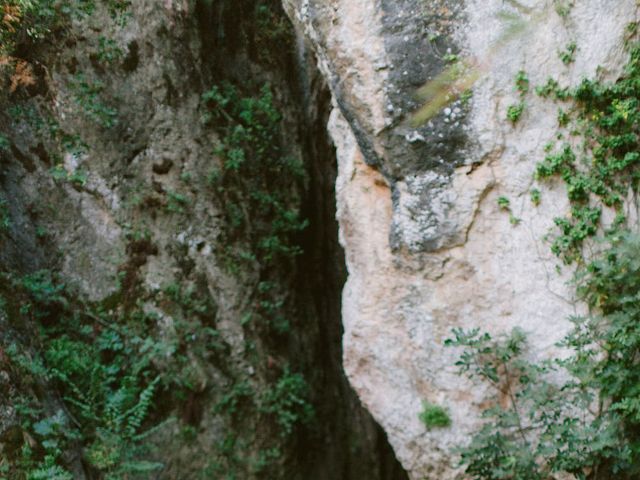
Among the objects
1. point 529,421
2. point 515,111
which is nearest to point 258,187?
point 515,111

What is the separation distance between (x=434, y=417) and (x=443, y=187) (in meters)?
1.60

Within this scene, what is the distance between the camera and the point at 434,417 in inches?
179

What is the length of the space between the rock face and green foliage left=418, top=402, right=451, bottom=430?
49mm

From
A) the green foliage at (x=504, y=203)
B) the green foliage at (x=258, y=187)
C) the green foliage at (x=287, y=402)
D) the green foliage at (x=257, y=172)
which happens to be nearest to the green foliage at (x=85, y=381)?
the green foliage at (x=287, y=402)

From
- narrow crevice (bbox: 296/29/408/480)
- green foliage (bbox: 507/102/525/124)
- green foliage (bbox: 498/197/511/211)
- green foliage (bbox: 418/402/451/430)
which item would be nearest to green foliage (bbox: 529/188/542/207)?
green foliage (bbox: 498/197/511/211)

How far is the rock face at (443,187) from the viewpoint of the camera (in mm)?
4242

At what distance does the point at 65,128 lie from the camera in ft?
18.6

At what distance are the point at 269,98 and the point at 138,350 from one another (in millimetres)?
2860

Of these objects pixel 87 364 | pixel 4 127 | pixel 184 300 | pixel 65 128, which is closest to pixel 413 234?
pixel 184 300

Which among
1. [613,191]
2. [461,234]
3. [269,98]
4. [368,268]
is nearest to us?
[613,191]

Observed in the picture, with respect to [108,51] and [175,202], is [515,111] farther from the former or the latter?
[108,51]

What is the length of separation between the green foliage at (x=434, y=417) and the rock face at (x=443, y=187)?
49mm

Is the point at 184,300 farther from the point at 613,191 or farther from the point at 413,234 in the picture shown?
the point at 613,191

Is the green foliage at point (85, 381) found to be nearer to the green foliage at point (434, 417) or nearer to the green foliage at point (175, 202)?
the green foliage at point (175, 202)
